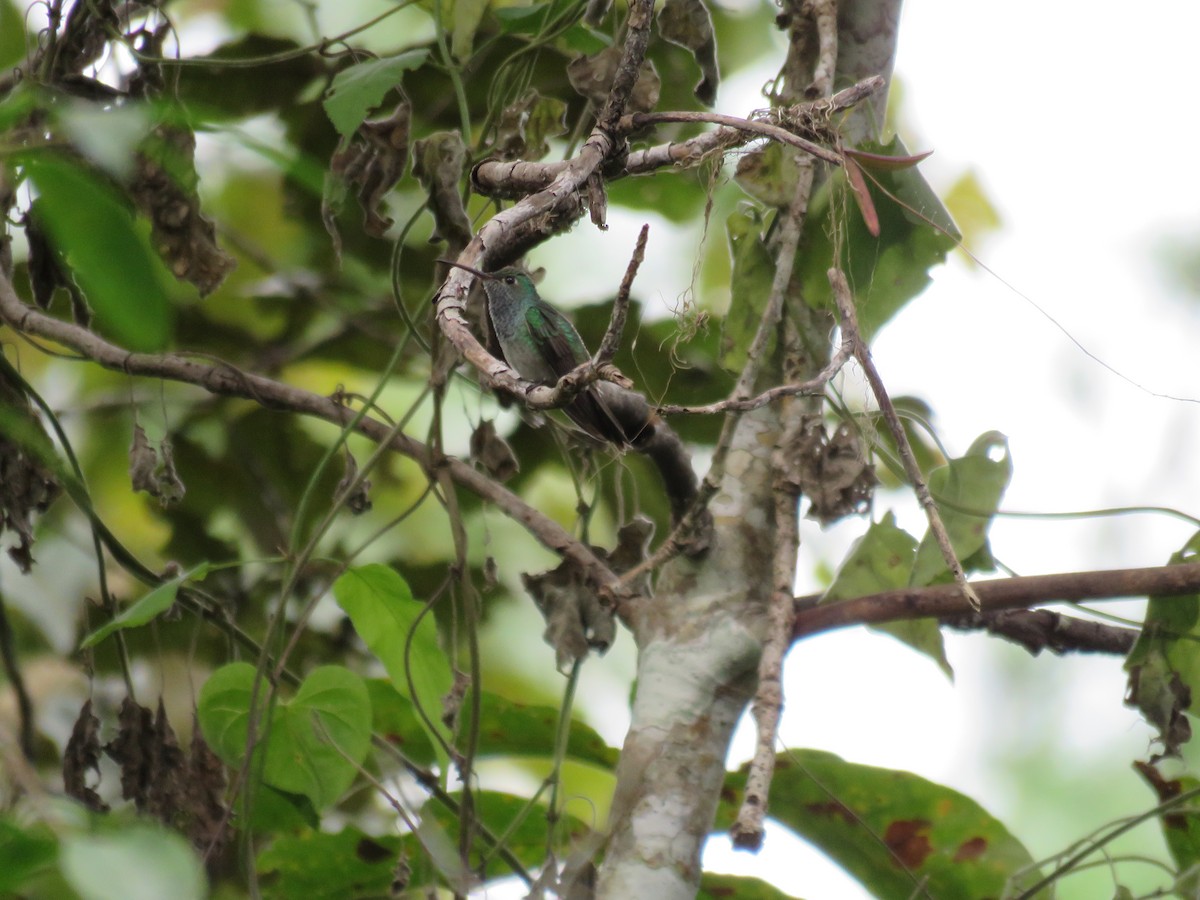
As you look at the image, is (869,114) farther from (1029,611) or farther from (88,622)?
(88,622)

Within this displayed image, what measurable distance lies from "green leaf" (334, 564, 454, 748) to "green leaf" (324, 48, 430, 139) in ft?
2.42

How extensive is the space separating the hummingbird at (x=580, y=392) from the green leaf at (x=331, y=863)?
3.17 ft

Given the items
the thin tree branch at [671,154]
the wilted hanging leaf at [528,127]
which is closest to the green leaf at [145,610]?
the thin tree branch at [671,154]

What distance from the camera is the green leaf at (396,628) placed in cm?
207

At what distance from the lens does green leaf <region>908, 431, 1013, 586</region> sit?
6.31 feet

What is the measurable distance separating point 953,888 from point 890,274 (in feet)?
3.73

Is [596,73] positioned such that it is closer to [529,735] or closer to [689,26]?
[689,26]

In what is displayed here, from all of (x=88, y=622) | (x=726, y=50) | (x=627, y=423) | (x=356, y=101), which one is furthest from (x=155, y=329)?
(x=726, y=50)

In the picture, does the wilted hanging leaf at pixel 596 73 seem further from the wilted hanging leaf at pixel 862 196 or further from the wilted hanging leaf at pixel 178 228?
the wilted hanging leaf at pixel 178 228

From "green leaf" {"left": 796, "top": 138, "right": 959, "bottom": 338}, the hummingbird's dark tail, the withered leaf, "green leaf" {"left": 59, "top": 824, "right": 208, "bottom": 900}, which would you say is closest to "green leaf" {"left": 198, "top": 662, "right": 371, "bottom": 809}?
the hummingbird's dark tail

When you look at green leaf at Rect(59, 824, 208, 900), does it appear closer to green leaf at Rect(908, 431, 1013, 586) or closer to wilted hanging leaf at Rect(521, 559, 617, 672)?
wilted hanging leaf at Rect(521, 559, 617, 672)

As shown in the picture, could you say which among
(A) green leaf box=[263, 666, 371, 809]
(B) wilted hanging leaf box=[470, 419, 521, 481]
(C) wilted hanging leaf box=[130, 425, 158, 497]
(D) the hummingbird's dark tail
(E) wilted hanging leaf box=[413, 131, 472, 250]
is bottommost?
(A) green leaf box=[263, 666, 371, 809]

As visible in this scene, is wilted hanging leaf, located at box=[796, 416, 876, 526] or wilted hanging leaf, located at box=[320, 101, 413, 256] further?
wilted hanging leaf, located at box=[320, 101, 413, 256]

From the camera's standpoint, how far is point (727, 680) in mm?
1827
